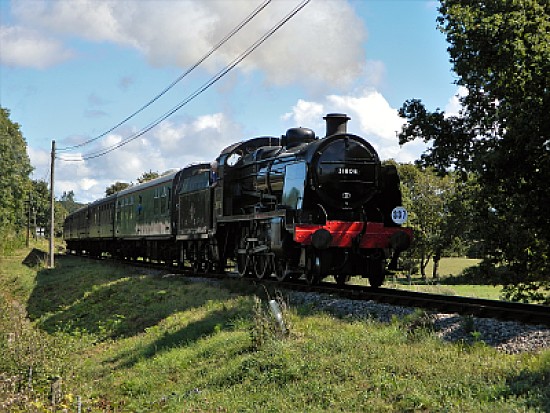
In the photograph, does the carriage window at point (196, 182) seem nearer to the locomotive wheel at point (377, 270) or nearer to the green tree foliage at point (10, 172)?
the locomotive wheel at point (377, 270)

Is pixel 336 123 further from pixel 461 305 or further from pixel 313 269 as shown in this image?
pixel 461 305

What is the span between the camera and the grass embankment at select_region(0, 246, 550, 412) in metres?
7.56

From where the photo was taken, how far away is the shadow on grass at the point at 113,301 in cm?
1783

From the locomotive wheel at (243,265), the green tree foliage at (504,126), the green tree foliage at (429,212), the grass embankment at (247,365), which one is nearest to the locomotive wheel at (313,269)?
the grass embankment at (247,365)

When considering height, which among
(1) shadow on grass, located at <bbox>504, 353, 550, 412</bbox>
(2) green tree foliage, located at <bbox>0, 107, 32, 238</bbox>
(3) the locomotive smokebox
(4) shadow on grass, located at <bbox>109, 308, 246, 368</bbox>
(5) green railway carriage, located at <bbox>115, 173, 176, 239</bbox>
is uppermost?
(2) green tree foliage, located at <bbox>0, 107, 32, 238</bbox>

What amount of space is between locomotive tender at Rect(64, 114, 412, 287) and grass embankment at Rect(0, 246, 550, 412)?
1635 millimetres

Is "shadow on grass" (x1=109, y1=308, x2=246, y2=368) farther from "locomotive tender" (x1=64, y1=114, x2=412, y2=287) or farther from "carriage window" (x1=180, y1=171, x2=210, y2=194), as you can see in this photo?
"carriage window" (x1=180, y1=171, x2=210, y2=194)

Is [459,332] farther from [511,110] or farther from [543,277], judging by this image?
[543,277]

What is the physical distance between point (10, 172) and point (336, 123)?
5489 cm

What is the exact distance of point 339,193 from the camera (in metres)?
16.2

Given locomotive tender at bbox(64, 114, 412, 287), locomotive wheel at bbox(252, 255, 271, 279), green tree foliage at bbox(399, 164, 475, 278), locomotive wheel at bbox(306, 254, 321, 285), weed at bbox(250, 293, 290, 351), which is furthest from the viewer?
green tree foliage at bbox(399, 164, 475, 278)

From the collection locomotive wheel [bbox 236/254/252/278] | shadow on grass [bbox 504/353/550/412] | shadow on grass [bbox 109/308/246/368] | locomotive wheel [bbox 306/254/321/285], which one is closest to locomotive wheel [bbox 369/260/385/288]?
locomotive wheel [bbox 306/254/321/285]

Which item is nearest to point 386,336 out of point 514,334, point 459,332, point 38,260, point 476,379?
point 459,332

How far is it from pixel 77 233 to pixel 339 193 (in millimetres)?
44251
